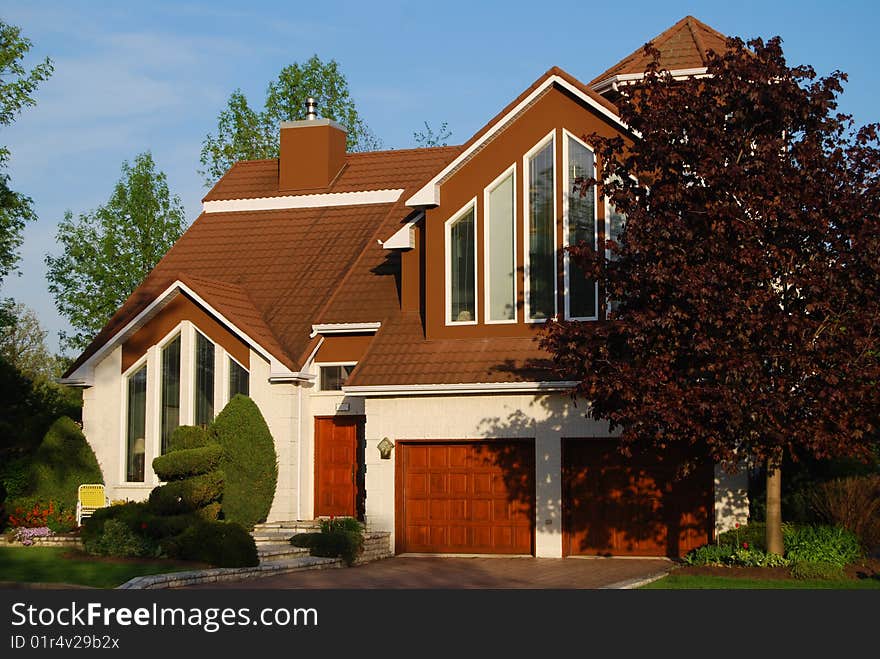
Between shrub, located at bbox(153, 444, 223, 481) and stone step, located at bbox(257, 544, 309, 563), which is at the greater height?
shrub, located at bbox(153, 444, 223, 481)

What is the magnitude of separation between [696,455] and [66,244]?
32.2 metres

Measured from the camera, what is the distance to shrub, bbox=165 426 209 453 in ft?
78.8

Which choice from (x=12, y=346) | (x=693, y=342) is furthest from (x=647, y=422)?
(x=12, y=346)

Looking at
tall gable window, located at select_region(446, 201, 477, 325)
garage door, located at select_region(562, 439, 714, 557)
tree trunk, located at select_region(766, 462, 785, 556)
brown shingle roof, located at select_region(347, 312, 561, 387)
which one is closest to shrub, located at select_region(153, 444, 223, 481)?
brown shingle roof, located at select_region(347, 312, 561, 387)

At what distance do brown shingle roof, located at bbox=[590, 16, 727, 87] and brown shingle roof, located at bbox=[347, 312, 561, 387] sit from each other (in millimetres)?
7569

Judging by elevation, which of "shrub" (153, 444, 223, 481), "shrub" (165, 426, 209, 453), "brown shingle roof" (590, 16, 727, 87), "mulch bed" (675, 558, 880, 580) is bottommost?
"mulch bed" (675, 558, 880, 580)

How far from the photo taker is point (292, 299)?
2778 centimetres

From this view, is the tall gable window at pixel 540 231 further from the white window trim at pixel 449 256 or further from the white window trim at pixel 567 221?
the white window trim at pixel 449 256

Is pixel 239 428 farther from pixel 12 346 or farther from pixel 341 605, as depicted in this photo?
pixel 12 346

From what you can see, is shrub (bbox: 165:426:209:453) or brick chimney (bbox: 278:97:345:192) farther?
brick chimney (bbox: 278:97:345:192)

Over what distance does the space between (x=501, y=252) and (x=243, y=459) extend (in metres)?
6.54

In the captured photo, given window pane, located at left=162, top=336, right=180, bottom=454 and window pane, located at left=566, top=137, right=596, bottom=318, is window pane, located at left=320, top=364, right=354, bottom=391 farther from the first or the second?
window pane, located at left=566, top=137, right=596, bottom=318

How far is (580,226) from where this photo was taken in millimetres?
23281

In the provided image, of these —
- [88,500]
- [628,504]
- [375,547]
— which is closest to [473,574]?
[375,547]
